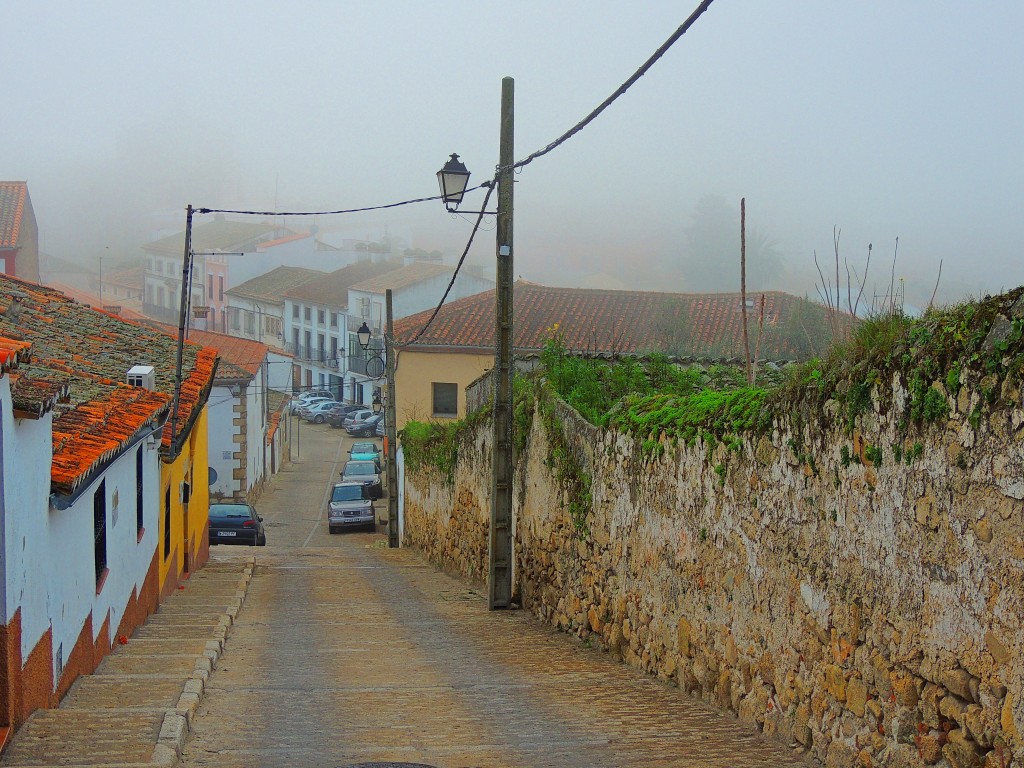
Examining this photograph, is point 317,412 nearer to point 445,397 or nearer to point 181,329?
point 445,397

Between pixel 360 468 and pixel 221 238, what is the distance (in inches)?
2096

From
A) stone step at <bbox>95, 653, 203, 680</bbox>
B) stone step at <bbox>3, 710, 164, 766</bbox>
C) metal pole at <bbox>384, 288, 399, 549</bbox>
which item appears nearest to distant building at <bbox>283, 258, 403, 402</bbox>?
metal pole at <bbox>384, 288, 399, 549</bbox>

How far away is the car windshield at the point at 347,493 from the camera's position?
30.1m

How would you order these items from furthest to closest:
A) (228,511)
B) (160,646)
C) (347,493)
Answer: (347,493) < (228,511) < (160,646)

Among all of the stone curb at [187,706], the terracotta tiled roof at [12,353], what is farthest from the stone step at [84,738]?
the terracotta tiled roof at [12,353]

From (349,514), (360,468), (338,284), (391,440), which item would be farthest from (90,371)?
(338,284)

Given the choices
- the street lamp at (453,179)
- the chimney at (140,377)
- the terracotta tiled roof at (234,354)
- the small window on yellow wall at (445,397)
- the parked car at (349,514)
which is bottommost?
the parked car at (349,514)

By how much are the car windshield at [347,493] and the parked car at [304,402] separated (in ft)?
99.4

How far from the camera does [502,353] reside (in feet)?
39.5

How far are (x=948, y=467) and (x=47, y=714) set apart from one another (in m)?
5.02

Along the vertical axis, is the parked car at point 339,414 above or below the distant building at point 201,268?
below

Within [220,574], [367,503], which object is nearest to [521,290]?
[367,503]

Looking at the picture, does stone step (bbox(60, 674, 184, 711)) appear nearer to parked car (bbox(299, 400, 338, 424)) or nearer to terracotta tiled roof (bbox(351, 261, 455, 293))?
terracotta tiled roof (bbox(351, 261, 455, 293))

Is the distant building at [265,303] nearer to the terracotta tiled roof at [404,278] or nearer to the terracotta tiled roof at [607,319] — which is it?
the terracotta tiled roof at [404,278]
